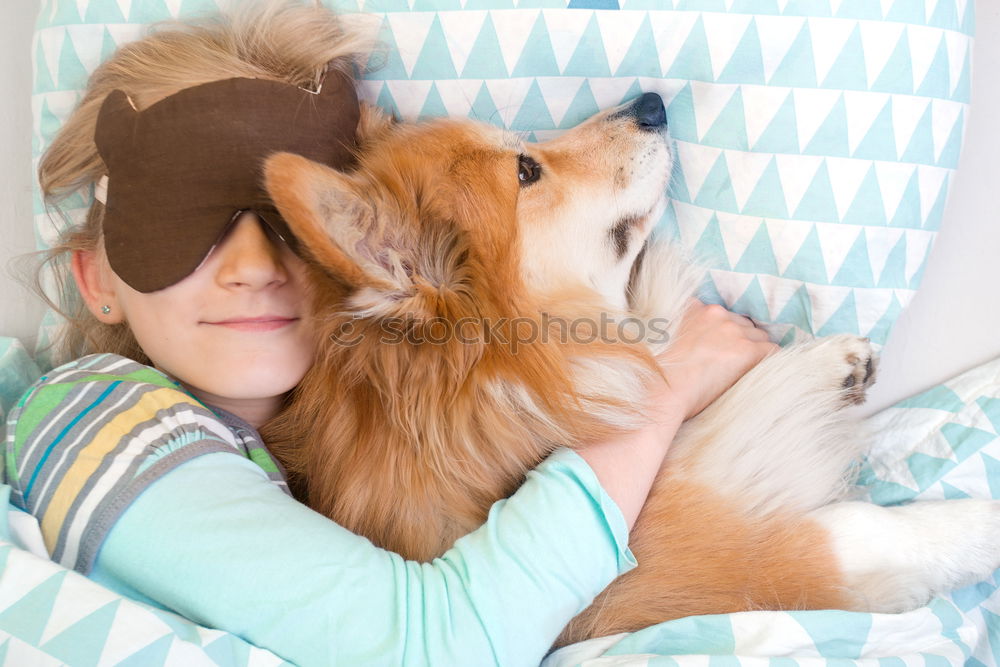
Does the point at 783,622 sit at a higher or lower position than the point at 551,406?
lower

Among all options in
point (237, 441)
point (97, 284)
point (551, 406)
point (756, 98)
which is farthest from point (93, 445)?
point (756, 98)

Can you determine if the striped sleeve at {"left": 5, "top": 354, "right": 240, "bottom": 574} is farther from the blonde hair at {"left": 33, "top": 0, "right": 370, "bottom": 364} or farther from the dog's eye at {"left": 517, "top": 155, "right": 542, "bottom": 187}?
the dog's eye at {"left": 517, "top": 155, "right": 542, "bottom": 187}

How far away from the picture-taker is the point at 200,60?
159 centimetres

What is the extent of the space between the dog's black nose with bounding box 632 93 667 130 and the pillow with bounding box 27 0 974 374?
0.04m

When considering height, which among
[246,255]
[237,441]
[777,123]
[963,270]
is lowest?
[237,441]

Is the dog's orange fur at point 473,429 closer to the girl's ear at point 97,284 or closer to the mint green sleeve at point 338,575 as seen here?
the mint green sleeve at point 338,575

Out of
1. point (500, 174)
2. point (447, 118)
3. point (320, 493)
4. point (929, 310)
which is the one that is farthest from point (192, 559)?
point (929, 310)

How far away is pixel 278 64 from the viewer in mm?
1668

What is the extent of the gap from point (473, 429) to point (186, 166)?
73 centimetres

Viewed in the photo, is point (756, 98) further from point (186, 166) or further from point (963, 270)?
point (186, 166)

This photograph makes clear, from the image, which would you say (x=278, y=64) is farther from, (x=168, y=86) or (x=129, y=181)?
(x=129, y=181)

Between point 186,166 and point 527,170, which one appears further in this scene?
point 527,170

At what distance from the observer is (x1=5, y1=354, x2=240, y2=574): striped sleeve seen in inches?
49.0

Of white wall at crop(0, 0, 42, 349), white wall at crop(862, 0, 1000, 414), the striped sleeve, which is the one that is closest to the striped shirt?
the striped sleeve
